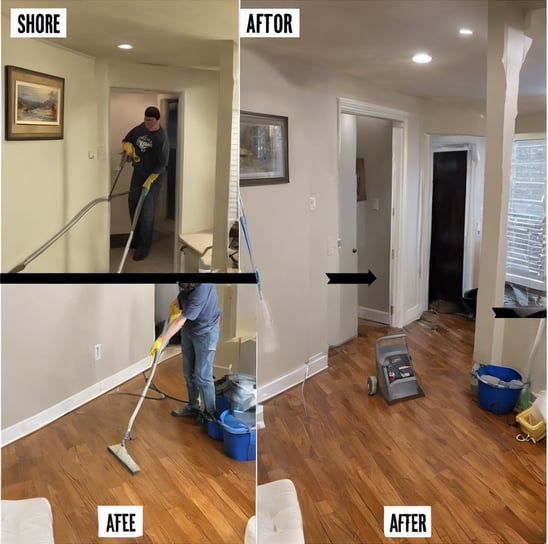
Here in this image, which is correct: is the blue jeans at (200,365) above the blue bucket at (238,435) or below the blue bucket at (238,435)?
above

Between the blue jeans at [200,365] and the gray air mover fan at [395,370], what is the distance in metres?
0.47

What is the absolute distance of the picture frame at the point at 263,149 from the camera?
3.94 feet

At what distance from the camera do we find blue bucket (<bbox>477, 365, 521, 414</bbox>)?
1.28 metres

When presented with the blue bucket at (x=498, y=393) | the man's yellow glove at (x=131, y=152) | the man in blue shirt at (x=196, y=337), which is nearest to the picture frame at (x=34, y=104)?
the man's yellow glove at (x=131, y=152)

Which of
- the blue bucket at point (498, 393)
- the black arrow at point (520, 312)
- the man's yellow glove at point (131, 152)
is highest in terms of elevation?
the man's yellow glove at point (131, 152)

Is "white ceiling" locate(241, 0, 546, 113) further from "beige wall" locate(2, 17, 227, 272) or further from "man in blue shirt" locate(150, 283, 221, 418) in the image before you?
"man in blue shirt" locate(150, 283, 221, 418)

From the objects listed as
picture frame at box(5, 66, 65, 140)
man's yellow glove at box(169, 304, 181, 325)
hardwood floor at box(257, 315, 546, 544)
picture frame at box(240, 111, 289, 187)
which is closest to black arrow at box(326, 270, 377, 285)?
hardwood floor at box(257, 315, 546, 544)

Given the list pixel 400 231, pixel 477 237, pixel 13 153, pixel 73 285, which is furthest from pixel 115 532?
pixel 477 237

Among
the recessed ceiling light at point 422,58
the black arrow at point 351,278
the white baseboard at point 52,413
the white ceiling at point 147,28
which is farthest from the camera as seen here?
the black arrow at point 351,278

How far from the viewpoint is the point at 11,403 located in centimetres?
108

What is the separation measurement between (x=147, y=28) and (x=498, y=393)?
1191 mm

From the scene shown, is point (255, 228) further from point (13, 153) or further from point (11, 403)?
point (11, 403)

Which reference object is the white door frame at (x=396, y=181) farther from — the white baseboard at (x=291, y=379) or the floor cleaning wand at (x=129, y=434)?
the floor cleaning wand at (x=129, y=434)

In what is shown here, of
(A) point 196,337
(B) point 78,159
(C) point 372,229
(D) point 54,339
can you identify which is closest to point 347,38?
(C) point 372,229
